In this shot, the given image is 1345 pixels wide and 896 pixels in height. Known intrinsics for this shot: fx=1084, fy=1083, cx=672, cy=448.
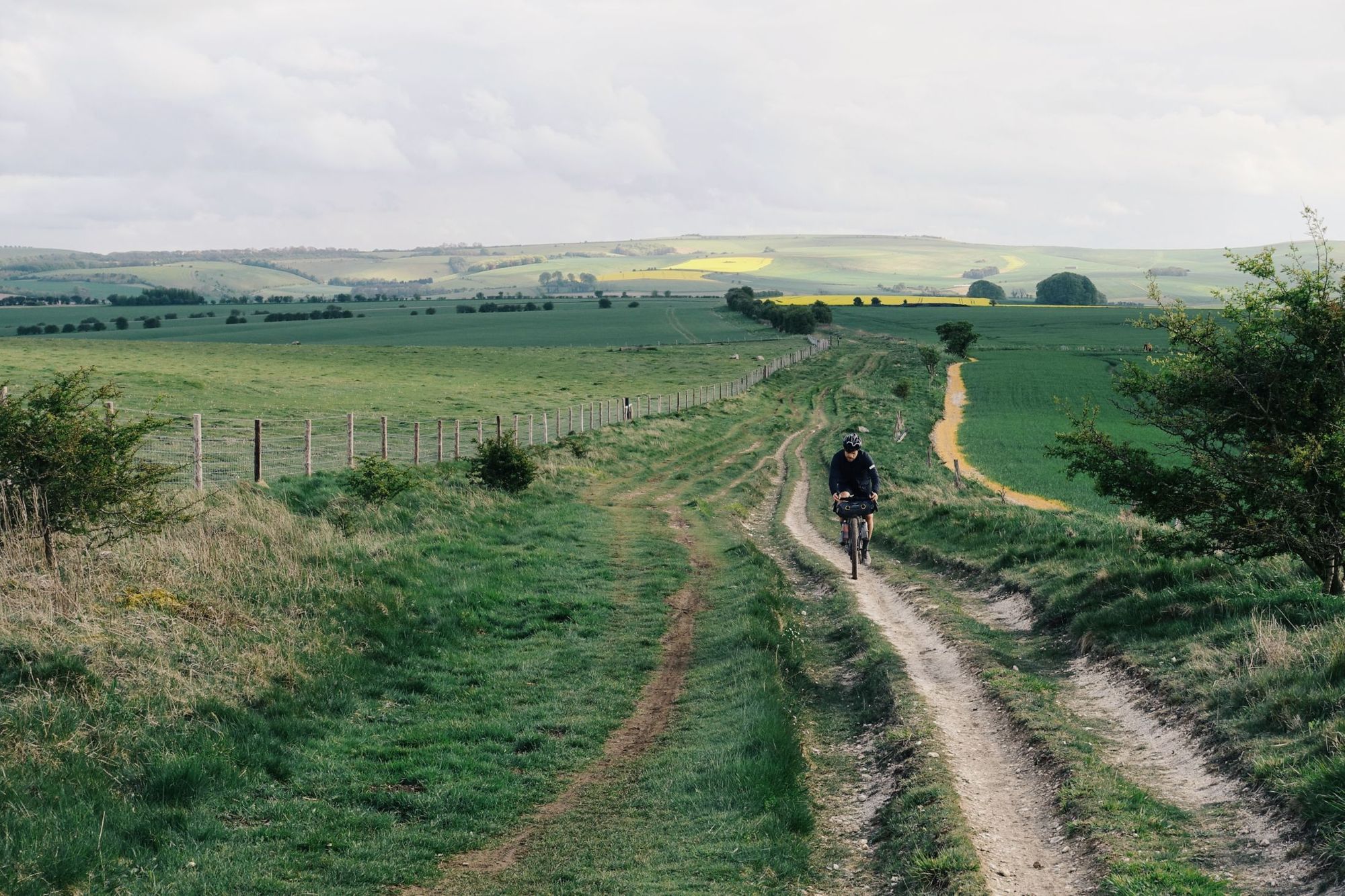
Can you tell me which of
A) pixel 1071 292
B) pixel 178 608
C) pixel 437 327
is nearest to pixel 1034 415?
pixel 178 608

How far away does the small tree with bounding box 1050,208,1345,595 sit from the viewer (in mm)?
12641

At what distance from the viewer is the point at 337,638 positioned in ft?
40.6

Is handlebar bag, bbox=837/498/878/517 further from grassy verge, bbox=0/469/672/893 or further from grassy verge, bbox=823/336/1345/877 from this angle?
grassy verge, bbox=0/469/672/893

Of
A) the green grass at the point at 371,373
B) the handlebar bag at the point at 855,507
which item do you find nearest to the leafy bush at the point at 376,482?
the handlebar bag at the point at 855,507

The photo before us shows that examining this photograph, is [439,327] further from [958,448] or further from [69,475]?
[69,475]

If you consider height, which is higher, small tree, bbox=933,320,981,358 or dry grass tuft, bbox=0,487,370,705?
small tree, bbox=933,320,981,358

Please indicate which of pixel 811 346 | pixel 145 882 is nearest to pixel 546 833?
pixel 145 882

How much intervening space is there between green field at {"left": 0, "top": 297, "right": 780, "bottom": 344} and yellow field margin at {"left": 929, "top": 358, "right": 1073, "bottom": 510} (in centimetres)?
4475

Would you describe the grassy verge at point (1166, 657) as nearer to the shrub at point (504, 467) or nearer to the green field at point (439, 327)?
the shrub at point (504, 467)

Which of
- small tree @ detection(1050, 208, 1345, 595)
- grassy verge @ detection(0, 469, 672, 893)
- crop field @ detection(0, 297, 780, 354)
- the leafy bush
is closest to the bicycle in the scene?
grassy verge @ detection(0, 469, 672, 893)

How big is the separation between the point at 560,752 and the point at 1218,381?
940 cm

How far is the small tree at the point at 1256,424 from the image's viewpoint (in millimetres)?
12641

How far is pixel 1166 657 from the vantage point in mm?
11297

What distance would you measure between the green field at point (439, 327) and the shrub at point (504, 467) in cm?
9544
